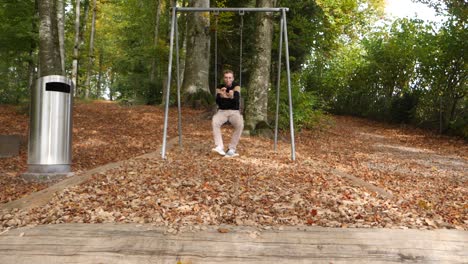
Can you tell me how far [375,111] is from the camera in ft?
79.5

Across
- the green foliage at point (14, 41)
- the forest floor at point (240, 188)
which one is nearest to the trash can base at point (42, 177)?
the forest floor at point (240, 188)

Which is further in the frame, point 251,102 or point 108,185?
point 251,102

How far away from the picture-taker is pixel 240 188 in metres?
4.94

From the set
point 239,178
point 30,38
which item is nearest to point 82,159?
point 239,178

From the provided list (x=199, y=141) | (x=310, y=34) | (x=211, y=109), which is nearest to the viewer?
(x=199, y=141)

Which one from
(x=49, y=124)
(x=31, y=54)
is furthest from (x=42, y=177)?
(x=31, y=54)

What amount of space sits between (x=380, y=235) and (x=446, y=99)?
53.0 feet

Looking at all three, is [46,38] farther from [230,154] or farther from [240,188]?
[240,188]

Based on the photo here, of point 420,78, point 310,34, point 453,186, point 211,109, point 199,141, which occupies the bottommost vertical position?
point 453,186

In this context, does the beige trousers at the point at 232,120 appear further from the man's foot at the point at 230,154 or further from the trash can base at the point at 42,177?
the trash can base at the point at 42,177

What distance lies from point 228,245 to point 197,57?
12.5 meters

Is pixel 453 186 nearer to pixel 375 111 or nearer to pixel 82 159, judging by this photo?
pixel 82 159

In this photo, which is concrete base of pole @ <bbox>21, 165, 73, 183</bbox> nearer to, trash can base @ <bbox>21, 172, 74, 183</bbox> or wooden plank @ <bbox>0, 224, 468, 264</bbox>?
trash can base @ <bbox>21, 172, 74, 183</bbox>

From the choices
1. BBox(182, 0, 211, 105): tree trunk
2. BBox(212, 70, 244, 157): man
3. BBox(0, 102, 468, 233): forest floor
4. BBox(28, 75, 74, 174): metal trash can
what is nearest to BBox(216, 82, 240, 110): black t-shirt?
BBox(212, 70, 244, 157): man
